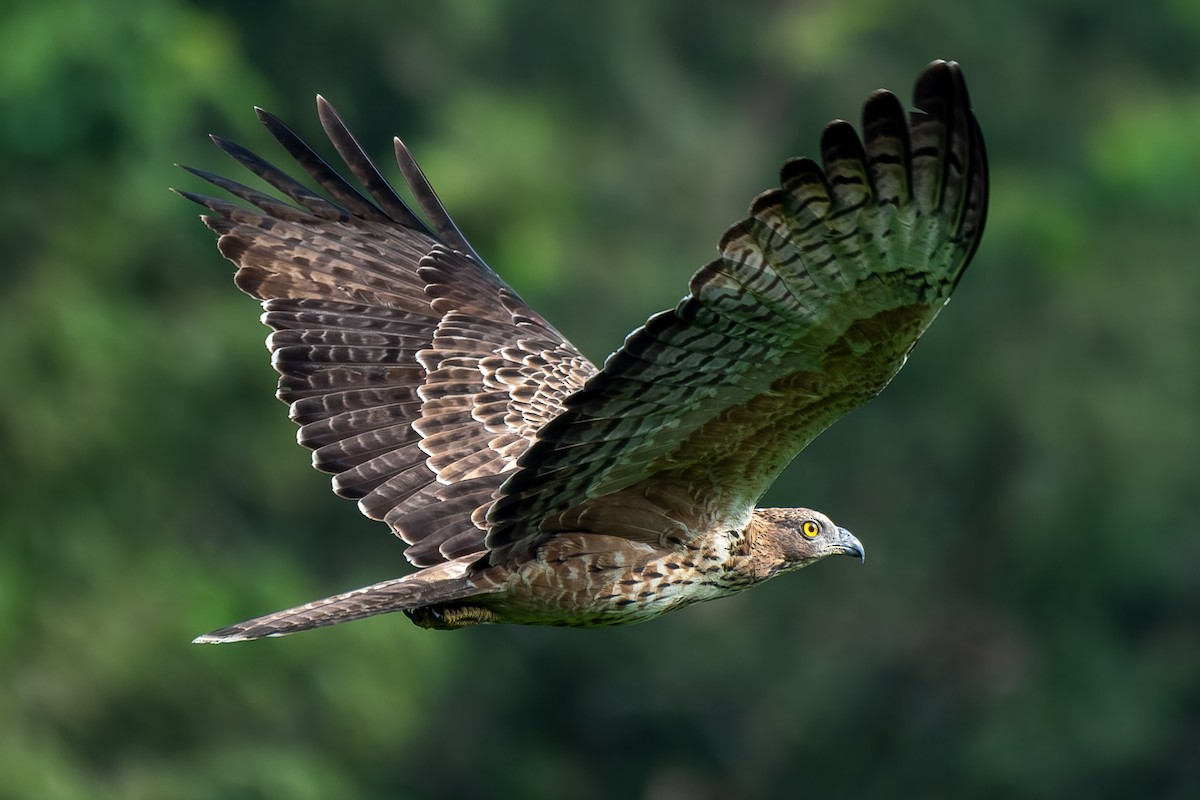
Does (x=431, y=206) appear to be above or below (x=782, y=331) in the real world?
above

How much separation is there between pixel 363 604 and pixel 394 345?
1.80 metres

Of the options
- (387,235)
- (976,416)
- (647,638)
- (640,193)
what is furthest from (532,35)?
(387,235)

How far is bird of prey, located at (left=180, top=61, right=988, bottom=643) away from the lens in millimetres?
6539

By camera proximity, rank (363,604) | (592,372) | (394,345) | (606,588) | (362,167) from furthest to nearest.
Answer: (362,167) < (592,372) < (394,345) < (606,588) < (363,604)

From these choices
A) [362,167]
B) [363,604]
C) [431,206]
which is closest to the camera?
[363,604]

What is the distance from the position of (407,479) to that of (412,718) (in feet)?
51.4

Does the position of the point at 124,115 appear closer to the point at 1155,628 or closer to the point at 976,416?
the point at 976,416

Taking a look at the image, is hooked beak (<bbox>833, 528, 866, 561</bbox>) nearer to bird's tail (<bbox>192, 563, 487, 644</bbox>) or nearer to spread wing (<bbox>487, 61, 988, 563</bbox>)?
spread wing (<bbox>487, 61, 988, 563</bbox>)

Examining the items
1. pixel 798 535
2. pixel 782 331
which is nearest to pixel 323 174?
pixel 798 535

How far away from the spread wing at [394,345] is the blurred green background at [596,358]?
10781 mm

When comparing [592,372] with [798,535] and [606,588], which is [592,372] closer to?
[798,535]

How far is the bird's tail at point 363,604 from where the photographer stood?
24.6ft

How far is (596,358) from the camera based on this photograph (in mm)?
24234

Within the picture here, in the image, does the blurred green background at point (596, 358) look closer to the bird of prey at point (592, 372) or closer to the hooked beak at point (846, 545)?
the bird of prey at point (592, 372)
